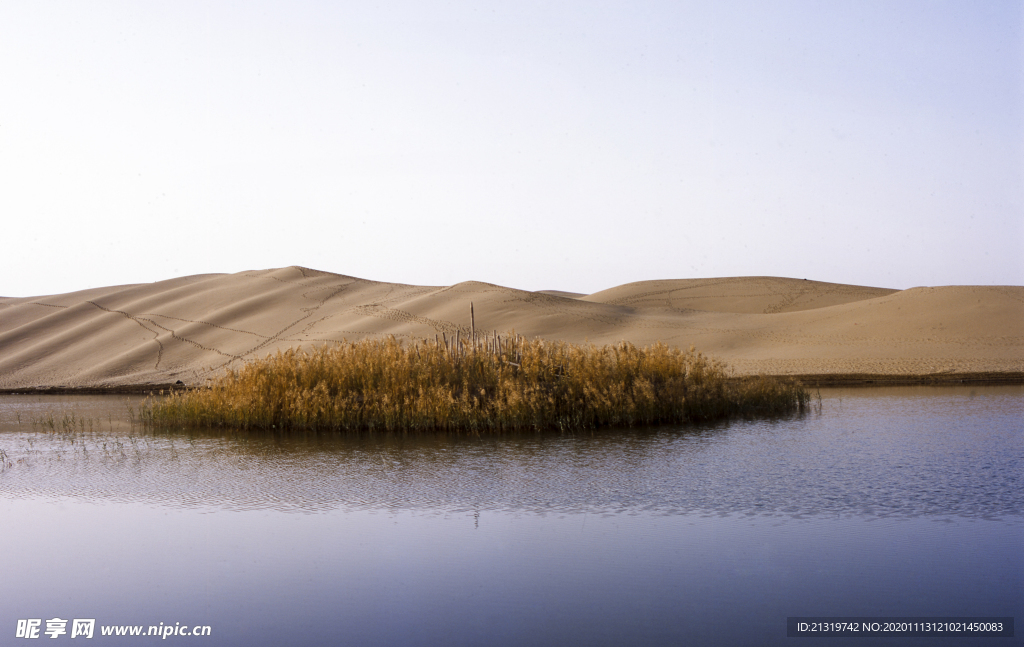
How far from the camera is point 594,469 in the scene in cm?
761

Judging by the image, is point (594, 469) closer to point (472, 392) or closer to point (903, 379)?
point (472, 392)

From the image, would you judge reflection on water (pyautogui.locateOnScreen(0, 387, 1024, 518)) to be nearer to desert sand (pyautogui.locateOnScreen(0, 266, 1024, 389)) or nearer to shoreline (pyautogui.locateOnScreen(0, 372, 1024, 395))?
shoreline (pyautogui.locateOnScreen(0, 372, 1024, 395))

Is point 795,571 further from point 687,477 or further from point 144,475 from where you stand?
point 144,475

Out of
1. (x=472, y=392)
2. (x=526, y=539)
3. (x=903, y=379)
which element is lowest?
(x=526, y=539)

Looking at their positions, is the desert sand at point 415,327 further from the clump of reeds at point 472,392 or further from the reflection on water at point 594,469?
the reflection on water at point 594,469

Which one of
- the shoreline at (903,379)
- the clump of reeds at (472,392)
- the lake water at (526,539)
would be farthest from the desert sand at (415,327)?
the lake water at (526,539)

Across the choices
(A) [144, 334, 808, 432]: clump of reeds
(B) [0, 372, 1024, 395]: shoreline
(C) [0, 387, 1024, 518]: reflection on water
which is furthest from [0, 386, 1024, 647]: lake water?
(B) [0, 372, 1024, 395]: shoreline

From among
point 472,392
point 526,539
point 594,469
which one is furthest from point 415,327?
point 526,539

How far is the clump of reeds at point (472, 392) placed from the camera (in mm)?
10773

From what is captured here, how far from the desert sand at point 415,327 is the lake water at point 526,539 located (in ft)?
34.7

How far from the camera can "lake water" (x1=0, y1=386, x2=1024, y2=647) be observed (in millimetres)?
4156

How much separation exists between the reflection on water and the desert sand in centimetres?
829

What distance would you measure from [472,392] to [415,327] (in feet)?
60.5

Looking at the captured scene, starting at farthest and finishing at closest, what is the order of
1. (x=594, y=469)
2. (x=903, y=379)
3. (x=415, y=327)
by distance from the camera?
(x=415, y=327) < (x=903, y=379) < (x=594, y=469)
